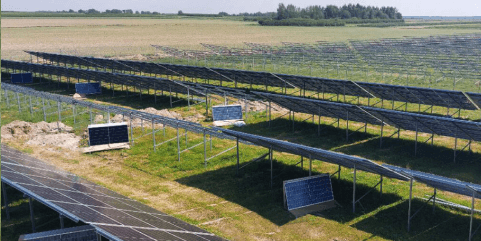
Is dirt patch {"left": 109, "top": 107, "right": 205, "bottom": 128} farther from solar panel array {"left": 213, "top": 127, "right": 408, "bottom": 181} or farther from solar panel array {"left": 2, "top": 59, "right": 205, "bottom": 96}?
solar panel array {"left": 213, "top": 127, "right": 408, "bottom": 181}

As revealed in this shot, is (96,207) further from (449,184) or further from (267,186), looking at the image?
(449,184)

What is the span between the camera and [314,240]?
17.3 metres

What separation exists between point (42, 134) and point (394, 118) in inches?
937

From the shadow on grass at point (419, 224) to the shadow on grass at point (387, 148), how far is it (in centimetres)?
523

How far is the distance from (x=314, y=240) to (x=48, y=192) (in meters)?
10.2

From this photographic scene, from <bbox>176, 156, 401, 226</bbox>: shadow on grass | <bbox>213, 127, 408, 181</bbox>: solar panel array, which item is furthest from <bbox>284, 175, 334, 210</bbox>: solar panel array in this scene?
<bbox>213, 127, 408, 181</bbox>: solar panel array

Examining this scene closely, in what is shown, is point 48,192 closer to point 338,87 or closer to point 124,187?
point 124,187

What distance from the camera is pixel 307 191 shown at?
2031 centimetres

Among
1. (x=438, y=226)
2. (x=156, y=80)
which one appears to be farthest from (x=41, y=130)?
(x=438, y=226)

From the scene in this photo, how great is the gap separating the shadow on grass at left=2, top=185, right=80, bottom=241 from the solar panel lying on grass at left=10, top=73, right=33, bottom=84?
41864 mm

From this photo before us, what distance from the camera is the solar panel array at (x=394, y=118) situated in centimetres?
2448

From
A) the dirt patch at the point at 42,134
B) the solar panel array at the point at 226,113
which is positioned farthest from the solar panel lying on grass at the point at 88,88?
the solar panel array at the point at 226,113

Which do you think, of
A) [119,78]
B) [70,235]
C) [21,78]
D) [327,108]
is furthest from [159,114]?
[21,78]

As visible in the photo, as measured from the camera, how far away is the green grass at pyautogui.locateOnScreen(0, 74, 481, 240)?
18.3m
